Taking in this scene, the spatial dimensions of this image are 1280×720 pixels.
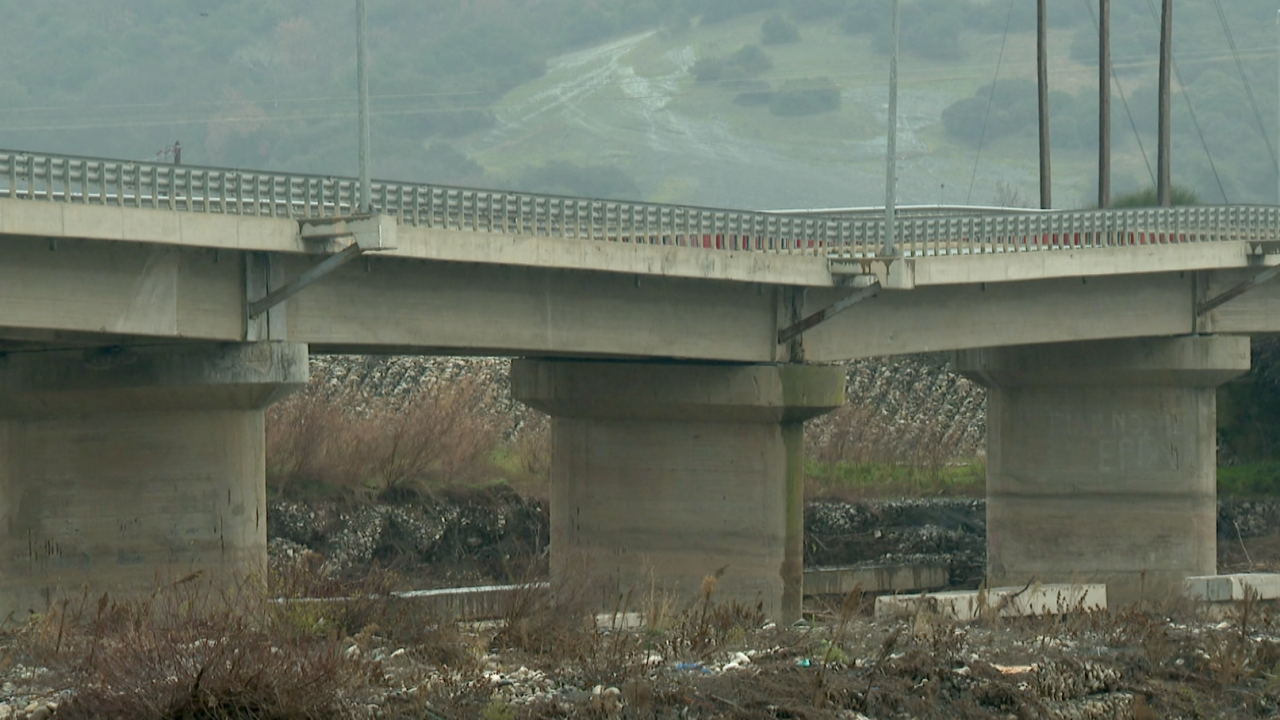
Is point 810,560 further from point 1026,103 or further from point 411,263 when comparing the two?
point 1026,103

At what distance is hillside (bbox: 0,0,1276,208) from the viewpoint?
16300 centimetres

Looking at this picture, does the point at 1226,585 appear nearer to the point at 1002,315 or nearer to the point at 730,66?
the point at 1002,315

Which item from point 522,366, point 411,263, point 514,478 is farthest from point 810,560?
point 411,263

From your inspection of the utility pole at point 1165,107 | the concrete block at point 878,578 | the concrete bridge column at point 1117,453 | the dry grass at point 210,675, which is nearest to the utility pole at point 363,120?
the dry grass at point 210,675

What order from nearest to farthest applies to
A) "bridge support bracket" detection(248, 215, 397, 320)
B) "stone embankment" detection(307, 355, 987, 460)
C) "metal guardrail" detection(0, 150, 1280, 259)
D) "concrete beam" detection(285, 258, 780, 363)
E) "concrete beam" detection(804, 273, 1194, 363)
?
"metal guardrail" detection(0, 150, 1280, 259) < "bridge support bracket" detection(248, 215, 397, 320) < "concrete beam" detection(285, 258, 780, 363) < "concrete beam" detection(804, 273, 1194, 363) < "stone embankment" detection(307, 355, 987, 460)

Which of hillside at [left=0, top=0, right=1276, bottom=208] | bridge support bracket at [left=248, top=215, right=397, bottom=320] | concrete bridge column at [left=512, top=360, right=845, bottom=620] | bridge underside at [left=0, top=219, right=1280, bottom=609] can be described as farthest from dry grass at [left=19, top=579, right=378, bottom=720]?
hillside at [left=0, top=0, right=1276, bottom=208]

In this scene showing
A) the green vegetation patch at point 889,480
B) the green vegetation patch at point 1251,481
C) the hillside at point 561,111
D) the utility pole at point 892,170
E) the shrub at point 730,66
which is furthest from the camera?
the shrub at point 730,66

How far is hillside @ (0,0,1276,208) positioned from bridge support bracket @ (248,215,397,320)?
436 feet

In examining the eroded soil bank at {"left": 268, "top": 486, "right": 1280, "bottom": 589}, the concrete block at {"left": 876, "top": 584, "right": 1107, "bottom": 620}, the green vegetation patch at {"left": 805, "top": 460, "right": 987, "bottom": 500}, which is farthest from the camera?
the green vegetation patch at {"left": 805, "top": 460, "right": 987, "bottom": 500}

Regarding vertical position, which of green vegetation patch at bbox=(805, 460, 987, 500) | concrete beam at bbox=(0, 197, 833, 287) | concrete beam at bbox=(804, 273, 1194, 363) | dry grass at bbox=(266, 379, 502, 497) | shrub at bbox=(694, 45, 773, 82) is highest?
shrub at bbox=(694, 45, 773, 82)

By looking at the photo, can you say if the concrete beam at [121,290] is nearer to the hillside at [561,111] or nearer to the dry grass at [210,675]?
the dry grass at [210,675]

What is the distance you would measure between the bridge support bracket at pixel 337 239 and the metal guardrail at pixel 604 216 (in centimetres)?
38

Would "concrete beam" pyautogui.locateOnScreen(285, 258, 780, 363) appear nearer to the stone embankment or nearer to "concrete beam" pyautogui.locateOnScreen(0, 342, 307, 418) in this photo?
"concrete beam" pyautogui.locateOnScreen(0, 342, 307, 418)

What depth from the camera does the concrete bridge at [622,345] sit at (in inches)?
898
